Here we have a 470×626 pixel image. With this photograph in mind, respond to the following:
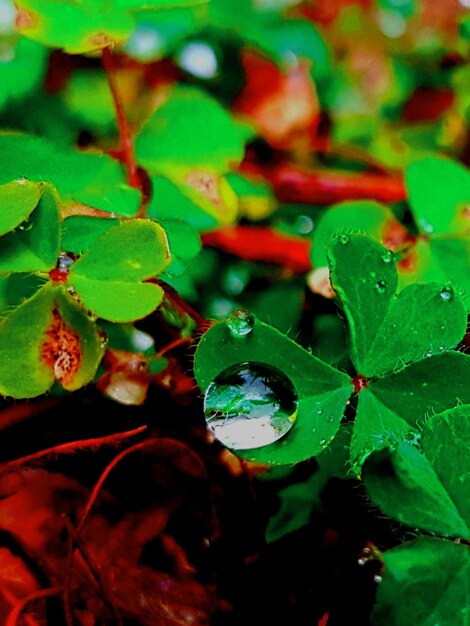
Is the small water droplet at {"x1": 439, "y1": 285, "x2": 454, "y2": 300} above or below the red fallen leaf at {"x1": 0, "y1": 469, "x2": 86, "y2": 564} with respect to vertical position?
above

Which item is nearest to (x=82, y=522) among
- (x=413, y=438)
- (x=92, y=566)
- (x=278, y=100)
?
(x=92, y=566)

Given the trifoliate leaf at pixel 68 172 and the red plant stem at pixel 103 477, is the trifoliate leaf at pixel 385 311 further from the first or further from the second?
the trifoliate leaf at pixel 68 172

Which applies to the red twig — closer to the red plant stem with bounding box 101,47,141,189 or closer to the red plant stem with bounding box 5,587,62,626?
the red plant stem with bounding box 5,587,62,626

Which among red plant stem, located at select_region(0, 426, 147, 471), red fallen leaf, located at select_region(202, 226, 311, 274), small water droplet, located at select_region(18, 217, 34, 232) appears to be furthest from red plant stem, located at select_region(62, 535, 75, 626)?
red fallen leaf, located at select_region(202, 226, 311, 274)

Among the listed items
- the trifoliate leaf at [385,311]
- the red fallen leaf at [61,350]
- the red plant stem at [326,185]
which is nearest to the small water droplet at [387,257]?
the trifoliate leaf at [385,311]

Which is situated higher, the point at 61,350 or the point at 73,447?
the point at 61,350

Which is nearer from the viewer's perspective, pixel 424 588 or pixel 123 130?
pixel 424 588

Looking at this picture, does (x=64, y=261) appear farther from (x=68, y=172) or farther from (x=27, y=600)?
(x=27, y=600)
